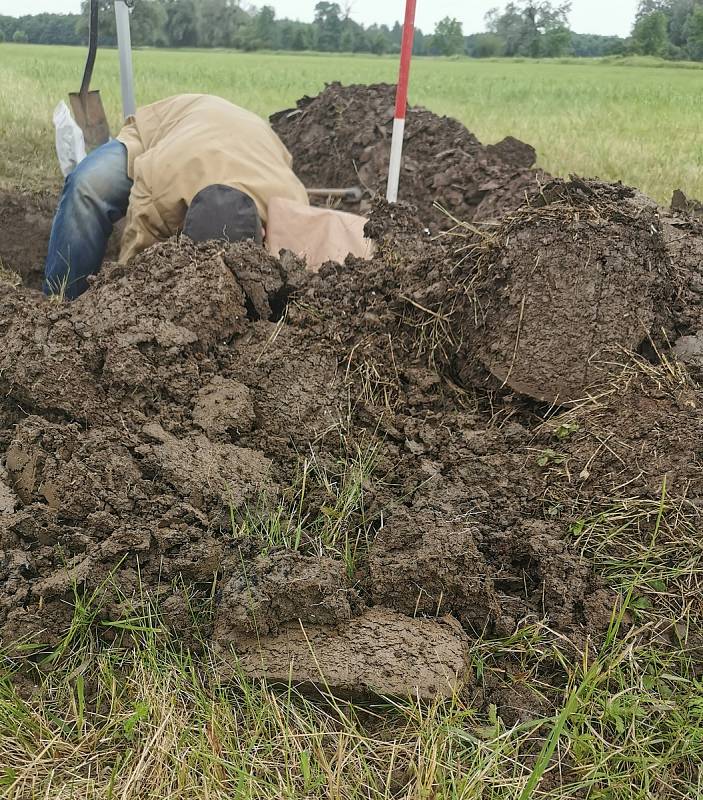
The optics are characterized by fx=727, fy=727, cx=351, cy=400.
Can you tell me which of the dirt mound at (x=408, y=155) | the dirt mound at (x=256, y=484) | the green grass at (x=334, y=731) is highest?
the dirt mound at (x=408, y=155)

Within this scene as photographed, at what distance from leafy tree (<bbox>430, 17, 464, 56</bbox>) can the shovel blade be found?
174 ft

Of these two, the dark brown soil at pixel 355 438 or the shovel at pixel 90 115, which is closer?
the dark brown soil at pixel 355 438

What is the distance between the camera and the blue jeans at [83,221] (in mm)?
3701

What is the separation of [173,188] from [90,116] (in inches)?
96.9

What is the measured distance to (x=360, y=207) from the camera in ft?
16.9

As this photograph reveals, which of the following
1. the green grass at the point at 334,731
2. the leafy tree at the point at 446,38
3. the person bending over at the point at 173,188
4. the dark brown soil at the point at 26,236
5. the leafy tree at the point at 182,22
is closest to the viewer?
the green grass at the point at 334,731

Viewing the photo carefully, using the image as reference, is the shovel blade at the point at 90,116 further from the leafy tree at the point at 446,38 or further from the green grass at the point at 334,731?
the leafy tree at the point at 446,38

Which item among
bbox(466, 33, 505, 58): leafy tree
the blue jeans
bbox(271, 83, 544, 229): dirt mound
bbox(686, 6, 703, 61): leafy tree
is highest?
bbox(466, 33, 505, 58): leafy tree

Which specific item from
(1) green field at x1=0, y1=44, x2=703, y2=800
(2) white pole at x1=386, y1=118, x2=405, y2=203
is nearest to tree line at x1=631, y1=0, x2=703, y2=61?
(2) white pole at x1=386, y1=118, x2=405, y2=203

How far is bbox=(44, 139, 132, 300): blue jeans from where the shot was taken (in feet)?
12.1

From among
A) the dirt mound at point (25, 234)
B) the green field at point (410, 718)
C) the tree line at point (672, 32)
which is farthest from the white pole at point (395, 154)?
the tree line at point (672, 32)

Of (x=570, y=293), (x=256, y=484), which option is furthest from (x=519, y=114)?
(x=256, y=484)

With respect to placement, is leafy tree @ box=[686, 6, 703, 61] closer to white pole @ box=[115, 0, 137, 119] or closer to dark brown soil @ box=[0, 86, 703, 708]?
white pole @ box=[115, 0, 137, 119]

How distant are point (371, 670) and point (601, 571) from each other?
2.18ft
